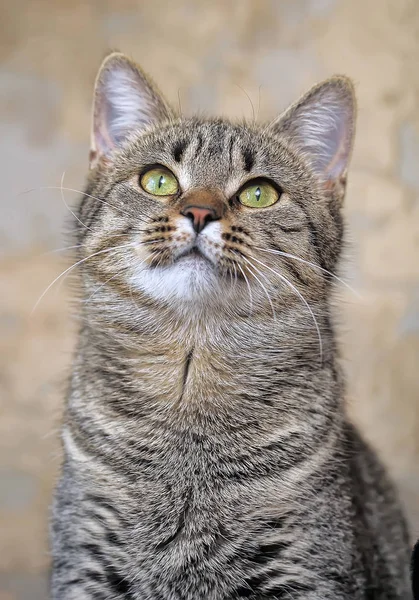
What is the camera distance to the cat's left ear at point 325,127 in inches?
64.8

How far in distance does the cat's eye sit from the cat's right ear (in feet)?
0.66

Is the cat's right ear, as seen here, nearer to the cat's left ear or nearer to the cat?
the cat

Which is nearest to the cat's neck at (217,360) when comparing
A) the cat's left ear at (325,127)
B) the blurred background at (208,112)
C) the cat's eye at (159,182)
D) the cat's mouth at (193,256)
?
the cat's mouth at (193,256)

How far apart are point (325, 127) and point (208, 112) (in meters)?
0.95

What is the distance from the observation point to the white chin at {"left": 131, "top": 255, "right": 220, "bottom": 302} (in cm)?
135

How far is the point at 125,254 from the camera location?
1.46 meters

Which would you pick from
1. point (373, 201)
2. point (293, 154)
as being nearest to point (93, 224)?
point (293, 154)

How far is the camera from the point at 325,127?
1690 mm

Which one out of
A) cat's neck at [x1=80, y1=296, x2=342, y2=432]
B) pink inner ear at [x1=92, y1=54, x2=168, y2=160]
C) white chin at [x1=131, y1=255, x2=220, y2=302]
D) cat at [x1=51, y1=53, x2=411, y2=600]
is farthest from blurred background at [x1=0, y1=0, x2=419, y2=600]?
white chin at [x1=131, y1=255, x2=220, y2=302]

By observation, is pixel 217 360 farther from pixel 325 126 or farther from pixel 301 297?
pixel 325 126

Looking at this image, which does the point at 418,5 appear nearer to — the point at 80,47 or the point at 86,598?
the point at 80,47

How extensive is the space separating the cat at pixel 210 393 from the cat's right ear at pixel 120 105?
116 millimetres

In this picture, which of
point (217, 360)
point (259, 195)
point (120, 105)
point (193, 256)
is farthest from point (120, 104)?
point (217, 360)

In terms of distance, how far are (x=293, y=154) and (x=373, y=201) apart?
1.03 m
